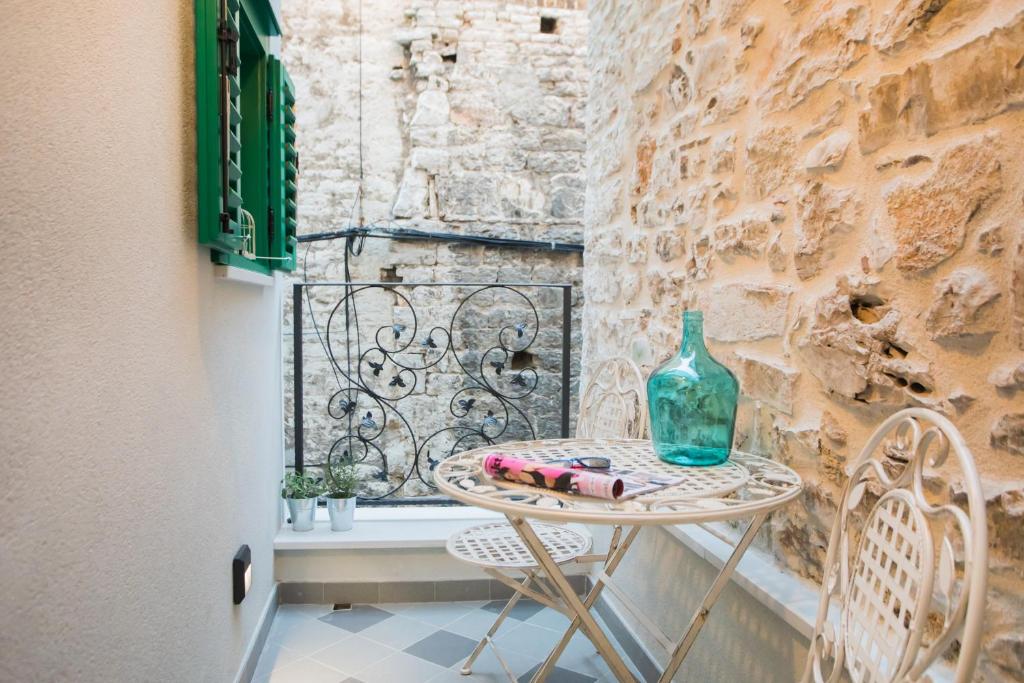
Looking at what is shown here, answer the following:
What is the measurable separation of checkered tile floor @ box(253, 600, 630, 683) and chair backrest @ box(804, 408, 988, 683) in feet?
4.28

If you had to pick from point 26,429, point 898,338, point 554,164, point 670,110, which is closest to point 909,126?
A: point 898,338

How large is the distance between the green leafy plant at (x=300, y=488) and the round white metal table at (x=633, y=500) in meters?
1.42

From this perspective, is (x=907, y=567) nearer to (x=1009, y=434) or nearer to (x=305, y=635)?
(x=1009, y=434)

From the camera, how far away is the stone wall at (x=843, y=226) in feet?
3.43

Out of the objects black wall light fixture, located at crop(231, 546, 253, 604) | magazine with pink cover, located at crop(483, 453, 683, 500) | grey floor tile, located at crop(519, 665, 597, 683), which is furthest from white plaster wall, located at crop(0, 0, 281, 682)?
grey floor tile, located at crop(519, 665, 597, 683)

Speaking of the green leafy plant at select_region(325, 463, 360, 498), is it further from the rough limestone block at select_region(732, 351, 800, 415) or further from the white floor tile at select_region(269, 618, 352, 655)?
the rough limestone block at select_region(732, 351, 800, 415)

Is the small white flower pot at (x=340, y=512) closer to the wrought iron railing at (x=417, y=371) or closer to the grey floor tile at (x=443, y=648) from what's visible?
the grey floor tile at (x=443, y=648)

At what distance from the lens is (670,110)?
232cm

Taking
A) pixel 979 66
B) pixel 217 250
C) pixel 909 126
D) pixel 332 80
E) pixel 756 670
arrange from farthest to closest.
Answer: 1. pixel 332 80
2. pixel 217 250
3. pixel 756 670
4. pixel 909 126
5. pixel 979 66

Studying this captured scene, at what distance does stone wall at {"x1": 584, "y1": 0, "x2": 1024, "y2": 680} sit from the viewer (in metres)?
1.05

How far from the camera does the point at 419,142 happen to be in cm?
523

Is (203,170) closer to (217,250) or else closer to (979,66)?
(217,250)

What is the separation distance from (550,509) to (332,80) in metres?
4.78

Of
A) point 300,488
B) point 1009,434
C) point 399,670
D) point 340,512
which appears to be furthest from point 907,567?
point 300,488
